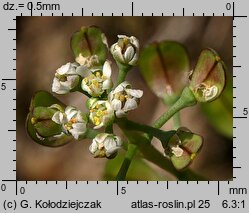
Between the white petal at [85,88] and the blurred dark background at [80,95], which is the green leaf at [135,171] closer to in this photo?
the blurred dark background at [80,95]

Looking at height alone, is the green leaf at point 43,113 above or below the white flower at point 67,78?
below

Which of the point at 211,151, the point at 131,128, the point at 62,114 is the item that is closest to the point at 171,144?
the point at 131,128

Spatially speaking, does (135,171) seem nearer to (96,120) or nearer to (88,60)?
(88,60)

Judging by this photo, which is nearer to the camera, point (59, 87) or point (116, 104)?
point (116, 104)

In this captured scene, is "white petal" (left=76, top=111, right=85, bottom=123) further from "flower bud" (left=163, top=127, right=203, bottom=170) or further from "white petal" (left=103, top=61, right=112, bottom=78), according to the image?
"flower bud" (left=163, top=127, right=203, bottom=170)

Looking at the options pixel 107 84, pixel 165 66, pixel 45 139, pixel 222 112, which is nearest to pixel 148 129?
pixel 107 84

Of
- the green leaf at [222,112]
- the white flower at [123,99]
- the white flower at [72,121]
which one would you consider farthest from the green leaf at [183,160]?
the green leaf at [222,112]
